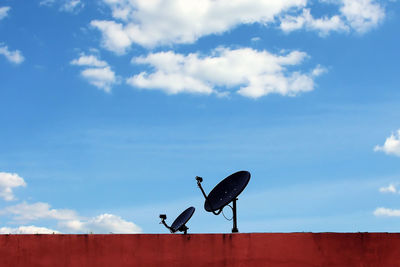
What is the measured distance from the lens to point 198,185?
11430 mm

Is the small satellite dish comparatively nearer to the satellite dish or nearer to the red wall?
the satellite dish

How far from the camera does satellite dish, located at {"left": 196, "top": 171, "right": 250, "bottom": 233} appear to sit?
36.1 ft

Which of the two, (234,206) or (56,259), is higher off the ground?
(234,206)

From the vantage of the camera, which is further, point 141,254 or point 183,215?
point 183,215

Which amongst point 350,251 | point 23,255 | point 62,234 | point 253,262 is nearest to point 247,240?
point 253,262

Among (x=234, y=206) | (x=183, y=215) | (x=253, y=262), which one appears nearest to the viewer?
(x=253, y=262)

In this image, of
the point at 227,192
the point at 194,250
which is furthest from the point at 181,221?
the point at 194,250

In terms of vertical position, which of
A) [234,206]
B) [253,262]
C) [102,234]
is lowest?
[253,262]

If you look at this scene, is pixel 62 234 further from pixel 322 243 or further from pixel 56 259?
pixel 322 243

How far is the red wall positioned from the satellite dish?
1.44 meters

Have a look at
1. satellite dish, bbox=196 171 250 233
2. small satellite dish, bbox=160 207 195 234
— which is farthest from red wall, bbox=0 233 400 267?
small satellite dish, bbox=160 207 195 234

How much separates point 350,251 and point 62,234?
5.64 metres

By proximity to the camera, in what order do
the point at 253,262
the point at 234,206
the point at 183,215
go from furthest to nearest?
the point at 183,215 → the point at 234,206 → the point at 253,262

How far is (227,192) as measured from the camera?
11359 mm
